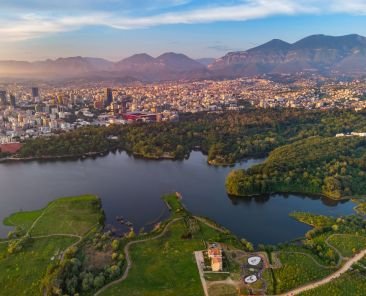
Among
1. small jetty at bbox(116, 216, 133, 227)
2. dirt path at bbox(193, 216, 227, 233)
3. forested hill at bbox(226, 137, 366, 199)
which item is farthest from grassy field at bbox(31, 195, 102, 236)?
forested hill at bbox(226, 137, 366, 199)

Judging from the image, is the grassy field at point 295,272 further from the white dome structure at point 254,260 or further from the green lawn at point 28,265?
the green lawn at point 28,265

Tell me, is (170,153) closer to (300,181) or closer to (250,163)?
(250,163)

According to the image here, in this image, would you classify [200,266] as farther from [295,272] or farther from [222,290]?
[295,272]

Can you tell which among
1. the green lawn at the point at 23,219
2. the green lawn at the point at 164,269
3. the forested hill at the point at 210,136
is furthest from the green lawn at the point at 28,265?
the forested hill at the point at 210,136

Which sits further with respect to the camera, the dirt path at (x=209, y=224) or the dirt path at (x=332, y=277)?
the dirt path at (x=209, y=224)

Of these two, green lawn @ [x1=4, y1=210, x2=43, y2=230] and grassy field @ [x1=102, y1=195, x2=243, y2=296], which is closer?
grassy field @ [x1=102, y1=195, x2=243, y2=296]

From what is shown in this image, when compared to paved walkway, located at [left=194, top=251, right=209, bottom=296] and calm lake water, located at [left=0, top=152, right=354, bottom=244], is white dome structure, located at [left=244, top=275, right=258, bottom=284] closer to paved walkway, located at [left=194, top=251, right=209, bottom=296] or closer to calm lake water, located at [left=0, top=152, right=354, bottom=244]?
paved walkway, located at [left=194, top=251, right=209, bottom=296]

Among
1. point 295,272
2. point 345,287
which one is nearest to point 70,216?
point 295,272
